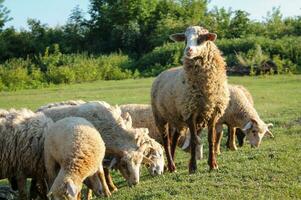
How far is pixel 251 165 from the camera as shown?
32.7ft

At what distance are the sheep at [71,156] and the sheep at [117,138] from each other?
2.59 feet

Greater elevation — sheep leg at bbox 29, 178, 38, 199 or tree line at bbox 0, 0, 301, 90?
tree line at bbox 0, 0, 301, 90

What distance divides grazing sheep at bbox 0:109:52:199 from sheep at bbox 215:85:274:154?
5.65 m

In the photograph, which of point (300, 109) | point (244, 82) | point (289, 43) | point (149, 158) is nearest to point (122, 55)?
point (289, 43)

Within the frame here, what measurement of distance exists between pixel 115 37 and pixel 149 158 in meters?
43.1

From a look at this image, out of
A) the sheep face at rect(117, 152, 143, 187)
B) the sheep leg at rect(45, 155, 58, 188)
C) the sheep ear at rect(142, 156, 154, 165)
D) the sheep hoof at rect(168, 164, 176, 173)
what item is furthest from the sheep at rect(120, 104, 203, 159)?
the sheep leg at rect(45, 155, 58, 188)

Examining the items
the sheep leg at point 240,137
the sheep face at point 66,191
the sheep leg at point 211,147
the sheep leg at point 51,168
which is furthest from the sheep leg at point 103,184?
the sheep leg at point 240,137

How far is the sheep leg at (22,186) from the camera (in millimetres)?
9562

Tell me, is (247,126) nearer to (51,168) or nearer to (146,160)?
(146,160)

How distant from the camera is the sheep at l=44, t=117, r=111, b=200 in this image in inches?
324

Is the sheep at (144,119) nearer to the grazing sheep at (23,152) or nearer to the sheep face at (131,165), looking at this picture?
the sheep face at (131,165)

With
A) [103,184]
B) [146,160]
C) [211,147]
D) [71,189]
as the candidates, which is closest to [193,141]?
[211,147]

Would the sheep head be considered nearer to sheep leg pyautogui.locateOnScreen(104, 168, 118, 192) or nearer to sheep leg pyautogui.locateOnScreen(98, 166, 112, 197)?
sheep leg pyautogui.locateOnScreen(104, 168, 118, 192)

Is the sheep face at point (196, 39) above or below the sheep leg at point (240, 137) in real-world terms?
above
